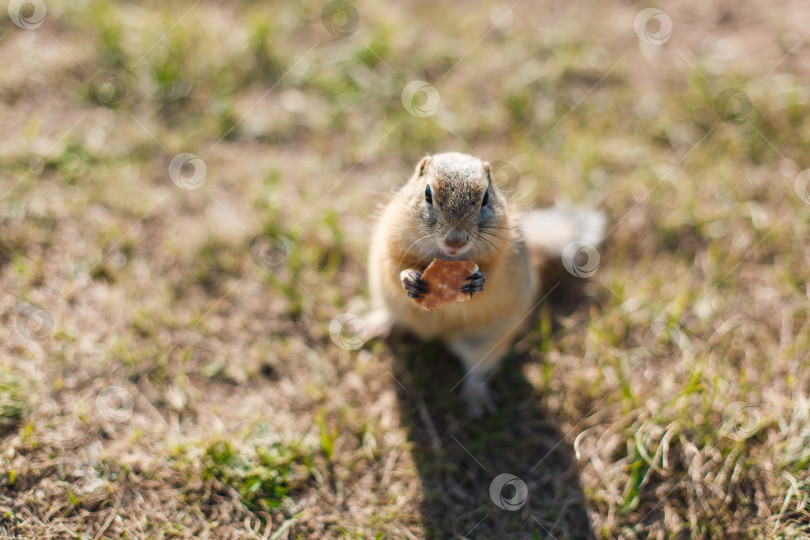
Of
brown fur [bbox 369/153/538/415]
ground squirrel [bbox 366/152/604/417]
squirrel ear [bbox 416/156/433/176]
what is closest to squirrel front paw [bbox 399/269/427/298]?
ground squirrel [bbox 366/152/604/417]

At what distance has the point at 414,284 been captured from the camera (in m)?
3.43

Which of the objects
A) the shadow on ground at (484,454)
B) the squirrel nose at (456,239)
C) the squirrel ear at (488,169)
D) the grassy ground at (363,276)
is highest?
the squirrel ear at (488,169)

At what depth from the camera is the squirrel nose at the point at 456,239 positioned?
3.21m

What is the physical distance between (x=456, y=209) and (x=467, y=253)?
0.38 metres

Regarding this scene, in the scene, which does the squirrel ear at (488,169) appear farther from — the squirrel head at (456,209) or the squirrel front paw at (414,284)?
the squirrel front paw at (414,284)

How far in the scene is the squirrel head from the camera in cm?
324

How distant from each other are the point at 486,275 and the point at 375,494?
1.53m

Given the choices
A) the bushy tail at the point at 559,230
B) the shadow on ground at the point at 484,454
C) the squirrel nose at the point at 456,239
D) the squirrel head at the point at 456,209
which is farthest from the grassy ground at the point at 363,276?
the squirrel nose at the point at 456,239

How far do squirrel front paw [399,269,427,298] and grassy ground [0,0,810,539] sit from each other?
1.03 meters

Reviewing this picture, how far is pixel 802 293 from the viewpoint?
4.61 metres

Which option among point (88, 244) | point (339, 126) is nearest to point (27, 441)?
point (88, 244)

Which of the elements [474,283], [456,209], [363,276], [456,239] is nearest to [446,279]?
[474,283]

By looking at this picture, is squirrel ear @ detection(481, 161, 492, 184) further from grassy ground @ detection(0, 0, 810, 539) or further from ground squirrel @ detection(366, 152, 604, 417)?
grassy ground @ detection(0, 0, 810, 539)

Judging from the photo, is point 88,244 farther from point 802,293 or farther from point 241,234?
point 802,293
